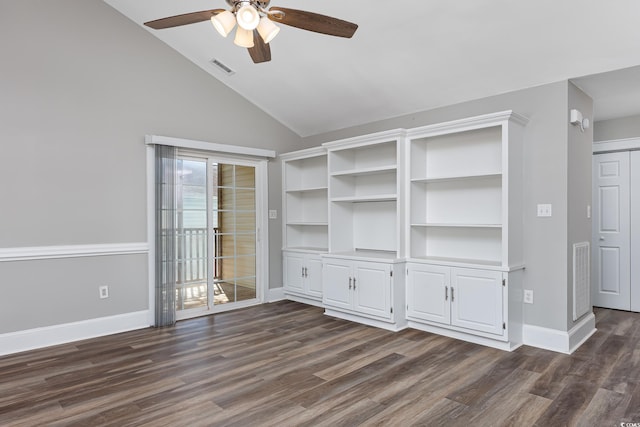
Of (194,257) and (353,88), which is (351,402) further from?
(353,88)

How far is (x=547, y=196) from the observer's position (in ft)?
11.9

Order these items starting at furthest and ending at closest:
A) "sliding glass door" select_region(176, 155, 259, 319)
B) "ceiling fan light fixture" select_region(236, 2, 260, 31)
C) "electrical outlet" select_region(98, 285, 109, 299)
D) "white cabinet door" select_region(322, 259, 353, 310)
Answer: "sliding glass door" select_region(176, 155, 259, 319), "white cabinet door" select_region(322, 259, 353, 310), "electrical outlet" select_region(98, 285, 109, 299), "ceiling fan light fixture" select_region(236, 2, 260, 31)

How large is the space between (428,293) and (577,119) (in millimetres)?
2158

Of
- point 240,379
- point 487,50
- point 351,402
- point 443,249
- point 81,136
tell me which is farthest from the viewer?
point 443,249

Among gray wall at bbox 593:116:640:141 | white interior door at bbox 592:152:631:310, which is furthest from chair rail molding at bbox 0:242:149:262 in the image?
gray wall at bbox 593:116:640:141

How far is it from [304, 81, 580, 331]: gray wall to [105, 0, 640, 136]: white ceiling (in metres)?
0.20

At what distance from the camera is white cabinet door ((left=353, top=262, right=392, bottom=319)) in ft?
13.6

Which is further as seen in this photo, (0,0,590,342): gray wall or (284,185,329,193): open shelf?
(284,185,329,193): open shelf

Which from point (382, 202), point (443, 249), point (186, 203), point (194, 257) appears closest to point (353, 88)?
point (382, 202)

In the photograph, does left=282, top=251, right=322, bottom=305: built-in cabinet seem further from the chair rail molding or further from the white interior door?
the white interior door

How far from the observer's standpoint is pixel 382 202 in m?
4.91

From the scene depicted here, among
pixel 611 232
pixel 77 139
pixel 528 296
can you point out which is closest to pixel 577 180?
pixel 528 296

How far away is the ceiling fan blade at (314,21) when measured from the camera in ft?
7.70

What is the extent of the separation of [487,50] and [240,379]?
11.4 feet
